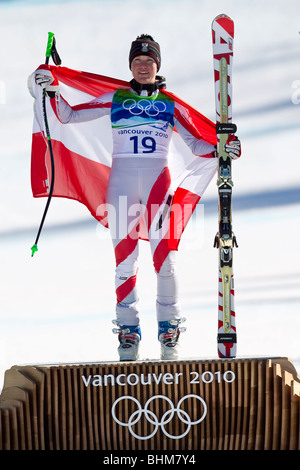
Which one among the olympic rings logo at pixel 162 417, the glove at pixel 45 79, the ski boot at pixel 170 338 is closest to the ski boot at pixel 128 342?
the ski boot at pixel 170 338

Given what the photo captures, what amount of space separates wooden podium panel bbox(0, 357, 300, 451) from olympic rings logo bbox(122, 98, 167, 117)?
5.38 feet

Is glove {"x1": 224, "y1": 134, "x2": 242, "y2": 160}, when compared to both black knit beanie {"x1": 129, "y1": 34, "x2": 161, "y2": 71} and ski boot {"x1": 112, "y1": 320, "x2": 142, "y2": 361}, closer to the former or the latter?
black knit beanie {"x1": 129, "y1": 34, "x2": 161, "y2": 71}

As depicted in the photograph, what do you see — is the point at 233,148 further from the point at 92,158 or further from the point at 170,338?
the point at 170,338

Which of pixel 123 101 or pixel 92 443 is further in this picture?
pixel 123 101

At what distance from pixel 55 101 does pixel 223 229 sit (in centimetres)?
141

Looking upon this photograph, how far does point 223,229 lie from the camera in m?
4.63

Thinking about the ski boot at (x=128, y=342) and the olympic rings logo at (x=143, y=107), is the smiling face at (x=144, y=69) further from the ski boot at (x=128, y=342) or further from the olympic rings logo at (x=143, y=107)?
the ski boot at (x=128, y=342)

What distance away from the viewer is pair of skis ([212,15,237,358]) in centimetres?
454

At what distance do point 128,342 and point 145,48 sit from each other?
194 centimetres

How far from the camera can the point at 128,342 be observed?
4699 mm

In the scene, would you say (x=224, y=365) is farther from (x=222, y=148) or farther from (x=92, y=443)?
(x=222, y=148)

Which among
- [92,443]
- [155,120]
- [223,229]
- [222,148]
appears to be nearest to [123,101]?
[155,120]

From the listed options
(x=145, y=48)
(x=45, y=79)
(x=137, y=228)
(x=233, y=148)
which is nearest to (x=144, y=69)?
(x=145, y=48)

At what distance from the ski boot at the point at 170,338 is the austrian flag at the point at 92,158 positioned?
0.71 meters
